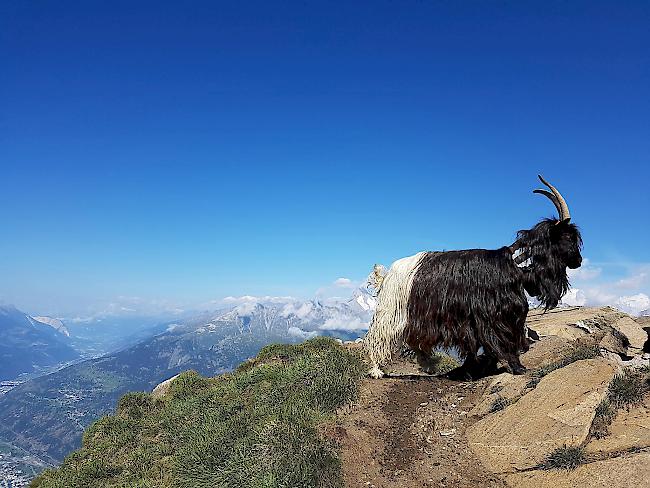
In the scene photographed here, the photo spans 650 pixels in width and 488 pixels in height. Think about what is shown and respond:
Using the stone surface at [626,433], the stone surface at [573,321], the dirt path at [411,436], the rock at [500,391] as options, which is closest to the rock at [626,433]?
the stone surface at [626,433]

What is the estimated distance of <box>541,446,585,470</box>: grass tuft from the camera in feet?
14.3

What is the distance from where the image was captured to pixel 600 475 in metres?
4.04

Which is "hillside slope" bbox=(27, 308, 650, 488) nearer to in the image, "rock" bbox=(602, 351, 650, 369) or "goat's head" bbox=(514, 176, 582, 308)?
"rock" bbox=(602, 351, 650, 369)

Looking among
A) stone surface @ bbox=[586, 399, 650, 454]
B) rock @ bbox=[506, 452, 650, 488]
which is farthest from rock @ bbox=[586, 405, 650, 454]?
rock @ bbox=[506, 452, 650, 488]

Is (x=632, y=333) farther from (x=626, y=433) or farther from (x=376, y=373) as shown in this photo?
(x=376, y=373)

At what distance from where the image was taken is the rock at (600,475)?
12.5 feet

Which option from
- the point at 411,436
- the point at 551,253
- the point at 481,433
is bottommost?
the point at 411,436

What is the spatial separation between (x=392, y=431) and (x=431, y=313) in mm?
2061

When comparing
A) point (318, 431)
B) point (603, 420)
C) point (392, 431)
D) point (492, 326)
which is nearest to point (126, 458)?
point (318, 431)

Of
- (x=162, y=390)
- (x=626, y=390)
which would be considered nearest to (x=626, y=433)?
(x=626, y=390)

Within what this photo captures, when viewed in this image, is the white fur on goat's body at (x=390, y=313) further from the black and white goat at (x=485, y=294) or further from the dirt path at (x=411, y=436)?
the dirt path at (x=411, y=436)

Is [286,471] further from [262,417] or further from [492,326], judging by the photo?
[492,326]

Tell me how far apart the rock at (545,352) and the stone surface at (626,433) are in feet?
8.77

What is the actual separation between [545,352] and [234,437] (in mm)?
5823
